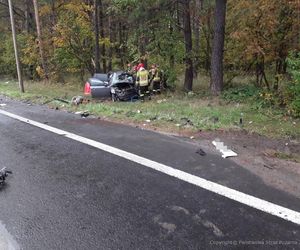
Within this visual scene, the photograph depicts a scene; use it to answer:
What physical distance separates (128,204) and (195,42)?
43.7 feet

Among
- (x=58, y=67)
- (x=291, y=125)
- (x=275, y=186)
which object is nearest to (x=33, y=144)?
(x=275, y=186)

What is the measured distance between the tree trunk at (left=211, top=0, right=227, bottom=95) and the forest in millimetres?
32

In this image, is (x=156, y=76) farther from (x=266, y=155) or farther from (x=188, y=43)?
(x=266, y=155)

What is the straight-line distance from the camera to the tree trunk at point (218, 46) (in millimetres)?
11375

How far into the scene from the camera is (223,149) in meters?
5.84

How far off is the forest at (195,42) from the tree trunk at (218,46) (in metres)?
0.03

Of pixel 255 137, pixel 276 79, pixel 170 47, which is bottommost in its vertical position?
pixel 255 137

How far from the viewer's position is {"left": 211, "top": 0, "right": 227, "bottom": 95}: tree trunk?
448 inches

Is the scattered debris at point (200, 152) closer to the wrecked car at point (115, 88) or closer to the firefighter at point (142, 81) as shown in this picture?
the wrecked car at point (115, 88)

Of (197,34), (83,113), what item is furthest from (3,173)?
(197,34)

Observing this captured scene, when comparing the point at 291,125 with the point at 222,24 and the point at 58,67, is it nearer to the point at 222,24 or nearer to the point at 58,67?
the point at 222,24

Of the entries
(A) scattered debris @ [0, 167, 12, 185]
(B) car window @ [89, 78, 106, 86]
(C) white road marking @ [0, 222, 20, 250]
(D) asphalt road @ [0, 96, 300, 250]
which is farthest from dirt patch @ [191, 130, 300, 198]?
(B) car window @ [89, 78, 106, 86]

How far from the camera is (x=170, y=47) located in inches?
545

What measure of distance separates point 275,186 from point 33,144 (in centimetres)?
452
